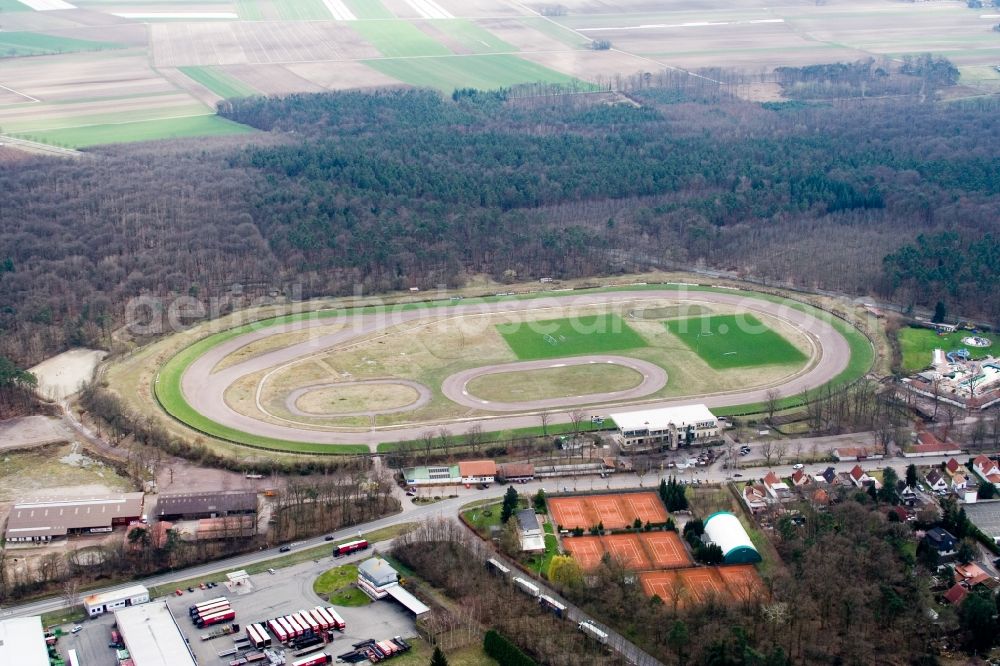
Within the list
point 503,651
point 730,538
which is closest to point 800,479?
point 730,538

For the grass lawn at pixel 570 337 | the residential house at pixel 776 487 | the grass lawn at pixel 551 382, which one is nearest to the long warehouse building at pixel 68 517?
the grass lawn at pixel 551 382

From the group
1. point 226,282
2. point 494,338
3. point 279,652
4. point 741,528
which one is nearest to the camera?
point 279,652

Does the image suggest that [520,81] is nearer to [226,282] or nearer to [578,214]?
[578,214]

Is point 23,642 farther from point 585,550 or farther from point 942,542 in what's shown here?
point 942,542

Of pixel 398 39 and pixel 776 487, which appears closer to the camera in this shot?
pixel 776 487

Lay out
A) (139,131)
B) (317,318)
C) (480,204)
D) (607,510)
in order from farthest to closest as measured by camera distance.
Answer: (139,131), (480,204), (317,318), (607,510)

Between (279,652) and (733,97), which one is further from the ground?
(733,97)

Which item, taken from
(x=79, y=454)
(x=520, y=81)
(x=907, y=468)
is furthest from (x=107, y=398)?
(x=520, y=81)
